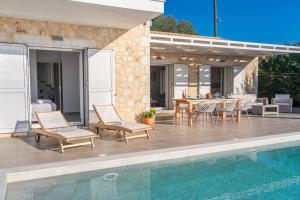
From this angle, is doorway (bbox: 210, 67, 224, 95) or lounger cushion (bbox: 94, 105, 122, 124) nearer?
lounger cushion (bbox: 94, 105, 122, 124)

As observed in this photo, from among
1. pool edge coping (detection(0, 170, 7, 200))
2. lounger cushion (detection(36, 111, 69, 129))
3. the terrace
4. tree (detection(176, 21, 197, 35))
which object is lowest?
Result: pool edge coping (detection(0, 170, 7, 200))

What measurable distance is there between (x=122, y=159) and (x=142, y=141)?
5.62ft

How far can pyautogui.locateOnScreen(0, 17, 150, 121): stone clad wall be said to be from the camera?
8.02 m

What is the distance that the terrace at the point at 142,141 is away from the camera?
5801mm

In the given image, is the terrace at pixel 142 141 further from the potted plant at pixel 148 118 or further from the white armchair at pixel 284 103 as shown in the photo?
the white armchair at pixel 284 103

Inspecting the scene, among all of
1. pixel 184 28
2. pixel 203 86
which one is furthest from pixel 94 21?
pixel 184 28

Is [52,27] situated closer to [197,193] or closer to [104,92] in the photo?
[104,92]

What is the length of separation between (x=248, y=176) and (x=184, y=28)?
34.5 m

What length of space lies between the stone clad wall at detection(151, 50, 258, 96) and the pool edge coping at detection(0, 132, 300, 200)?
7.60 metres

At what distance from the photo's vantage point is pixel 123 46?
30.0 ft

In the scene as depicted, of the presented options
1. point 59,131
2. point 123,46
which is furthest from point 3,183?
point 123,46

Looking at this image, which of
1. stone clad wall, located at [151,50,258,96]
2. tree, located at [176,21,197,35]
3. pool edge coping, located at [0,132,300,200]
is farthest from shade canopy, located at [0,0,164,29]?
tree, located at [176,21,197,35]

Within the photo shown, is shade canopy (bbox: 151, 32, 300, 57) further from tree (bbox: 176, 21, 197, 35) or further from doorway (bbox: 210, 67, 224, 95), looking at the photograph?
tree (bbox: 176, 21, 197, 35)

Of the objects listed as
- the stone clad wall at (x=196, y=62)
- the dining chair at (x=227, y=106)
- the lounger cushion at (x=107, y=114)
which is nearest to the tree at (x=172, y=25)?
the stone clad wall at (x=196, y=62)
